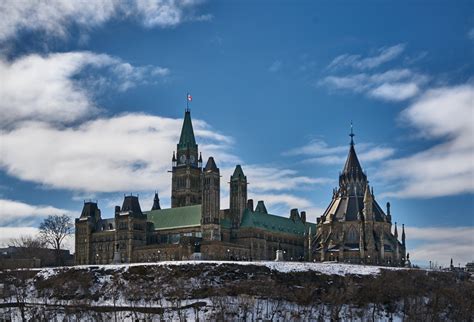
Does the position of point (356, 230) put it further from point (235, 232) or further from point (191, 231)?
point (191, 231)

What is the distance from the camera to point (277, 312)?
380ft

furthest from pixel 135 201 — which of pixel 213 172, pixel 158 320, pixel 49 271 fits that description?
pixel 158 320

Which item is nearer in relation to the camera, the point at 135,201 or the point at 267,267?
the point at 267,267

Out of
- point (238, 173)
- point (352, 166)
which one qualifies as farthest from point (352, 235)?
point (238, 173)

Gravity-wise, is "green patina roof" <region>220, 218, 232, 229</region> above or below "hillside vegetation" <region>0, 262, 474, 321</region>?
above

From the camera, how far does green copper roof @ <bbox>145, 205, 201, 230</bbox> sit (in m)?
190

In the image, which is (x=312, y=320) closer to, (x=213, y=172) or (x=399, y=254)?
(x=399, y=254)

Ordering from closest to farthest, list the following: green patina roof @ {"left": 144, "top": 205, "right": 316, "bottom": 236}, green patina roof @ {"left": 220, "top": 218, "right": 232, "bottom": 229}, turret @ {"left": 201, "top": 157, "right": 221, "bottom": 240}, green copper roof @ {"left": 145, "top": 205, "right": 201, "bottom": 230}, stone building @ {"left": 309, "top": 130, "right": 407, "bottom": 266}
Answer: stone building @ {"left": 309, "top": 130, "right": 407, "bottom": 266} < turret @ {"left": 201, "top": 157, "right": 221, "bottom": 240} < green patina roof @ {"left": 220, "top": 218, "right": 232, "bottom": 229} < green patina roof @ {"left": 144, "top": 205, "right": 316, "bottom": 236} < green copper roof @ {"left": 145, "top": 205, "right": 201, "bottom": 230}

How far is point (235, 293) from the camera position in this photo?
12406 cm

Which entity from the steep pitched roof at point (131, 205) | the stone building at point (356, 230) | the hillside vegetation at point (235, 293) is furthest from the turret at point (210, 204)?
the hillside vegetation at point (235, 293)

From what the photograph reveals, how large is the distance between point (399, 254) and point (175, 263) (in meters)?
60.0

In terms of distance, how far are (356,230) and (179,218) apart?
46.6 meters

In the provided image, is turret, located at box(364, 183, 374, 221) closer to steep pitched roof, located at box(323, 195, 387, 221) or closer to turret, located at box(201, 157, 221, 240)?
steep pitched roof, located at box(323, 195, 387, 221)

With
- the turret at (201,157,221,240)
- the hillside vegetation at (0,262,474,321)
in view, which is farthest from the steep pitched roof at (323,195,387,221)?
the hillside vegetation at (0,262,474,321)
